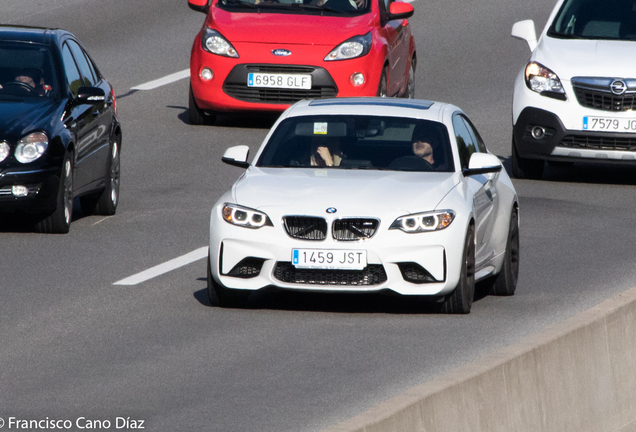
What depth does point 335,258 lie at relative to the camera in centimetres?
1027

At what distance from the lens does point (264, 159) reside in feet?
37.5

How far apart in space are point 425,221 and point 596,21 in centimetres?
834

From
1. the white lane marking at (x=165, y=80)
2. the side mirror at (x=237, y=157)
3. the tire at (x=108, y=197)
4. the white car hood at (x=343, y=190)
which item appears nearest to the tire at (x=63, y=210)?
the tire at (x=108, y=197)

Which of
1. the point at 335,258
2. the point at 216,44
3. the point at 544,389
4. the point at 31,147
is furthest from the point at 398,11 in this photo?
the point at 544,389

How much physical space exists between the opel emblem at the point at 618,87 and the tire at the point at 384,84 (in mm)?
3515

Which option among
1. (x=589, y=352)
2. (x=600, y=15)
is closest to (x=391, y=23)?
(x=600, y=15)

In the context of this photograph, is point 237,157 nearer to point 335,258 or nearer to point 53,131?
point 335,258

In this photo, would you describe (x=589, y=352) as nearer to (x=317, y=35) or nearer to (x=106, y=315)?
(x=106, y=315)

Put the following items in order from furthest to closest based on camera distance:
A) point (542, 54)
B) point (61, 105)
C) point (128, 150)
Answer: point (128, 150) < point (542, 54) < point (61, 105)

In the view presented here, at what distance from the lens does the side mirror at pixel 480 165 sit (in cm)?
1106

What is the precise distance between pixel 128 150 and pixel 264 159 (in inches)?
316

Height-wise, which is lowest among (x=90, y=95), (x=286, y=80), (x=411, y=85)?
(x=411, y=85)

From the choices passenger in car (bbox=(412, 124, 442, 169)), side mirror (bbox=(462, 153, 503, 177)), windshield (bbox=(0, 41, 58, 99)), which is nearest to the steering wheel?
windshield (bbox=(0, 41, 58, 99))

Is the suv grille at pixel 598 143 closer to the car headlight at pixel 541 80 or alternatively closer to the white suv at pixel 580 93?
the white suv at pixel 580 93
